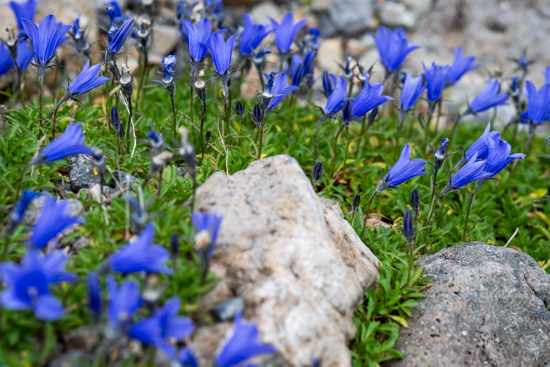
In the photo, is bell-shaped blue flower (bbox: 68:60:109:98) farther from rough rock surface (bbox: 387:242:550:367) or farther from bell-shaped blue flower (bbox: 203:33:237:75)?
rough rock surface (bbox: 387:242:550:367)

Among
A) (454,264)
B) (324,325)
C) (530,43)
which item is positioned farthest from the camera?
(530,43)

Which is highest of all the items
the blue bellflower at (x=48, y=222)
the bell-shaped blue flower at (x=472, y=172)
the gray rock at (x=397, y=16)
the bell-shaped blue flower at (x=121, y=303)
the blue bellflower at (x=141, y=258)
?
the blue bellflower at (x=48, y=222)

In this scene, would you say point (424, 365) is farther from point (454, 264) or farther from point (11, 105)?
point (11, 105)

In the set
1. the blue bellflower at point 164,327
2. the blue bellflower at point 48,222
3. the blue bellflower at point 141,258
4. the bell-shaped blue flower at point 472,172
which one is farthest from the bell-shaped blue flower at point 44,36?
the bell-shaped blue flower at point 472,172

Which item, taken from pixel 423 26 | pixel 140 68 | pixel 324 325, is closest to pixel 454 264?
pixel 324 325

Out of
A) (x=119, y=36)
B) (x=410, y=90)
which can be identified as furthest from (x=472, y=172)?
(x=119, y=36)

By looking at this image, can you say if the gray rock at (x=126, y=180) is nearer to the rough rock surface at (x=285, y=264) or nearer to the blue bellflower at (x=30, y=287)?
the rough rock surface at (x=285, y=264)

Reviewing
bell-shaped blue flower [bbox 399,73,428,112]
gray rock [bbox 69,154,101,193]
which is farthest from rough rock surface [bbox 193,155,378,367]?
bell-shaped blue flower [bbox 399,73,428,112]
